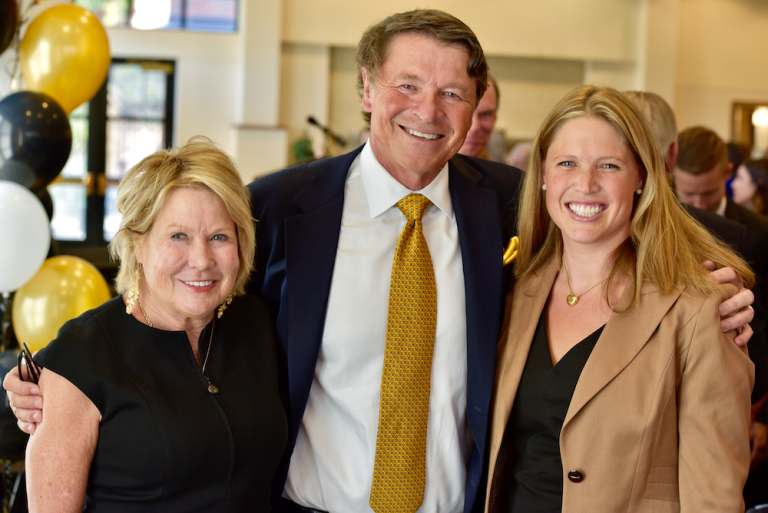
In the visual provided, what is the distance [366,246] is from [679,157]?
209 cm

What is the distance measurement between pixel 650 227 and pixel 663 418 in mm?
448

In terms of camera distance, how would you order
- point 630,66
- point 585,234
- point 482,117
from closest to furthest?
point 585,234 → point 482,117 → point 630,66

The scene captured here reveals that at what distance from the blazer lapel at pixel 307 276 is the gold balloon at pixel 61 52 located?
2.11 meters

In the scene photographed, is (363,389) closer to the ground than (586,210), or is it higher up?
closer to the ground

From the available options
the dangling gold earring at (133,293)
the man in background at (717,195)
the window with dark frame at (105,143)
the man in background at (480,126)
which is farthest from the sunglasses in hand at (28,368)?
the window with dark frame at (105,143)

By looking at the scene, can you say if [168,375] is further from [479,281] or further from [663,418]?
[663,418]

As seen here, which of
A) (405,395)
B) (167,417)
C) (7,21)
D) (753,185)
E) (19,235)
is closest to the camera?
(167,417)

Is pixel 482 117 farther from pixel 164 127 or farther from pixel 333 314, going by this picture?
pixel 164 127

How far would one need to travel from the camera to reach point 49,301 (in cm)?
320

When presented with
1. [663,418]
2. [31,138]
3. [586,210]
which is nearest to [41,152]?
[31,138]

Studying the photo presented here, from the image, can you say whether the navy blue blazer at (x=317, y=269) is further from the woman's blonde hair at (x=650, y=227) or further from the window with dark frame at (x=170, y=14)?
the window with dark frame at (x=170, y=14)

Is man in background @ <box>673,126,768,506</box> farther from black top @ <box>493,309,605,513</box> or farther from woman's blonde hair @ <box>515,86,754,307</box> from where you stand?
black top @ <box>493,309,605,513</box>

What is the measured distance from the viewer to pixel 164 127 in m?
9.55

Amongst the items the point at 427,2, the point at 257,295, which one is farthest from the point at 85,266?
the point at 427,2
